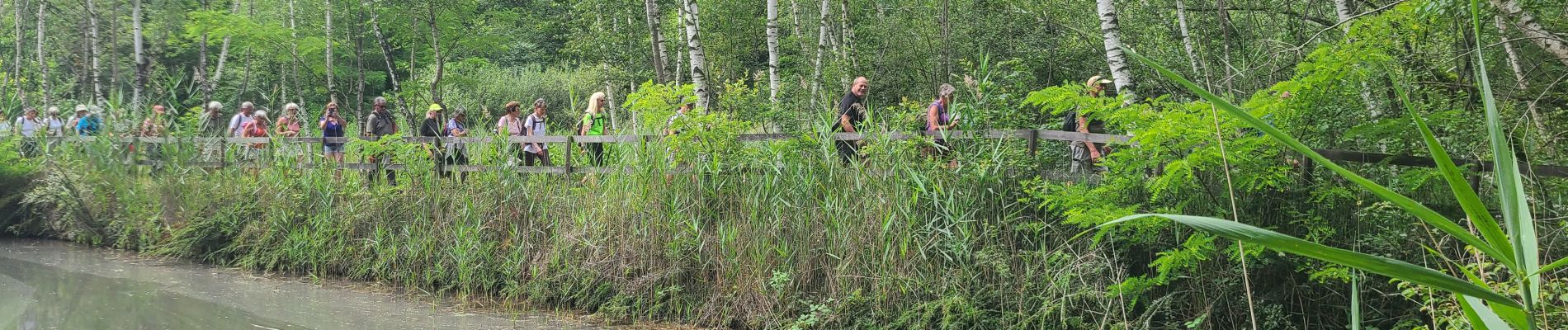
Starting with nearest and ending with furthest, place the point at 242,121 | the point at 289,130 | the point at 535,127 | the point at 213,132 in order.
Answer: the point at 535,127 → the point at 289,130 → the point at 213,132 → the point at 242,121

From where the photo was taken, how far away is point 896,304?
675 cm

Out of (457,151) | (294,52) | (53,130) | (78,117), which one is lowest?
(457,151)

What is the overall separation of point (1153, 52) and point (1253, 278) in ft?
28.7

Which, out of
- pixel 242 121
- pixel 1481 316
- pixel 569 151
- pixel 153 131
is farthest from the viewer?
pixel 242 121

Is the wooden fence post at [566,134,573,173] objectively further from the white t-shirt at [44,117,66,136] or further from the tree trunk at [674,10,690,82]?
the white t-shirt at [44,117,66,136]

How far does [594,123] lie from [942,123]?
3.35m

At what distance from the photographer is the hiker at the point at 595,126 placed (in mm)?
9211

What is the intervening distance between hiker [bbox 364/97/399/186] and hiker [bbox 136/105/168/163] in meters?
2.55

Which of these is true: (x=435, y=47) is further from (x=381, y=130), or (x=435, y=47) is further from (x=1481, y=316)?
(x=1481, y=316)

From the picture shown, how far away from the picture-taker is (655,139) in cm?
826

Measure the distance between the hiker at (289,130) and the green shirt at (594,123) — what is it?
11.3 ft

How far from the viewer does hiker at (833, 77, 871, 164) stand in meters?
7.57

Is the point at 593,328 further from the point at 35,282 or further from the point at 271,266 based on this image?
the point at 35,282

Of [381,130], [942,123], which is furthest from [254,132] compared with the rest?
[942,123]
